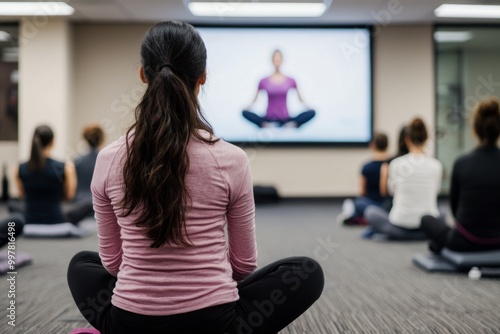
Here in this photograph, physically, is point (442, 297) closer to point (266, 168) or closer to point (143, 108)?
point (143, 108)

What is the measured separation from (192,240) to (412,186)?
3196 millimetres

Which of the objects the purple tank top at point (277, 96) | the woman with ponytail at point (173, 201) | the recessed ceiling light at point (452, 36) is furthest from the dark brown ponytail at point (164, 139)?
the recessed ceiling light at point (452, 36)

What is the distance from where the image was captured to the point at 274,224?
5.66 m

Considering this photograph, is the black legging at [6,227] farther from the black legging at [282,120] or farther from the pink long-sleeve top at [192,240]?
the black legging at [282,120]

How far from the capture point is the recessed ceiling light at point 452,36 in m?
8.09

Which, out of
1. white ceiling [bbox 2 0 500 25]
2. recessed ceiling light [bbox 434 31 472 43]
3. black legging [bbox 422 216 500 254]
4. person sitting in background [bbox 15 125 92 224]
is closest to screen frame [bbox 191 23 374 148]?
white ceiling [bbox 2 0 500 25]

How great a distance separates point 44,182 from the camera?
444 cm

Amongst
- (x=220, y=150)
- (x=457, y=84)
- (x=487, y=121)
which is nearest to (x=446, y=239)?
(x=487, y=121)

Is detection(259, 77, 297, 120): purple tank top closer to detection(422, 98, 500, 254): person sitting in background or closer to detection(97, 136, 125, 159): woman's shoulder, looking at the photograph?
detection(422, 98, 500, 254): person sitting in background

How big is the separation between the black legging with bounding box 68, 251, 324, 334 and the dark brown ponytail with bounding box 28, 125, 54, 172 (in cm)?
280

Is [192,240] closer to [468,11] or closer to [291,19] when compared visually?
[291,19]

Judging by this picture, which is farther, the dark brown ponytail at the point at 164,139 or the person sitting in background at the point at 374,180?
the person sitting in background at the point at 374,180

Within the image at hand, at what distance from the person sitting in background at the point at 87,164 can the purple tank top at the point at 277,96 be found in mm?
2942

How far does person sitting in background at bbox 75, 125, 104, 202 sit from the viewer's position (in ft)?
17.4
